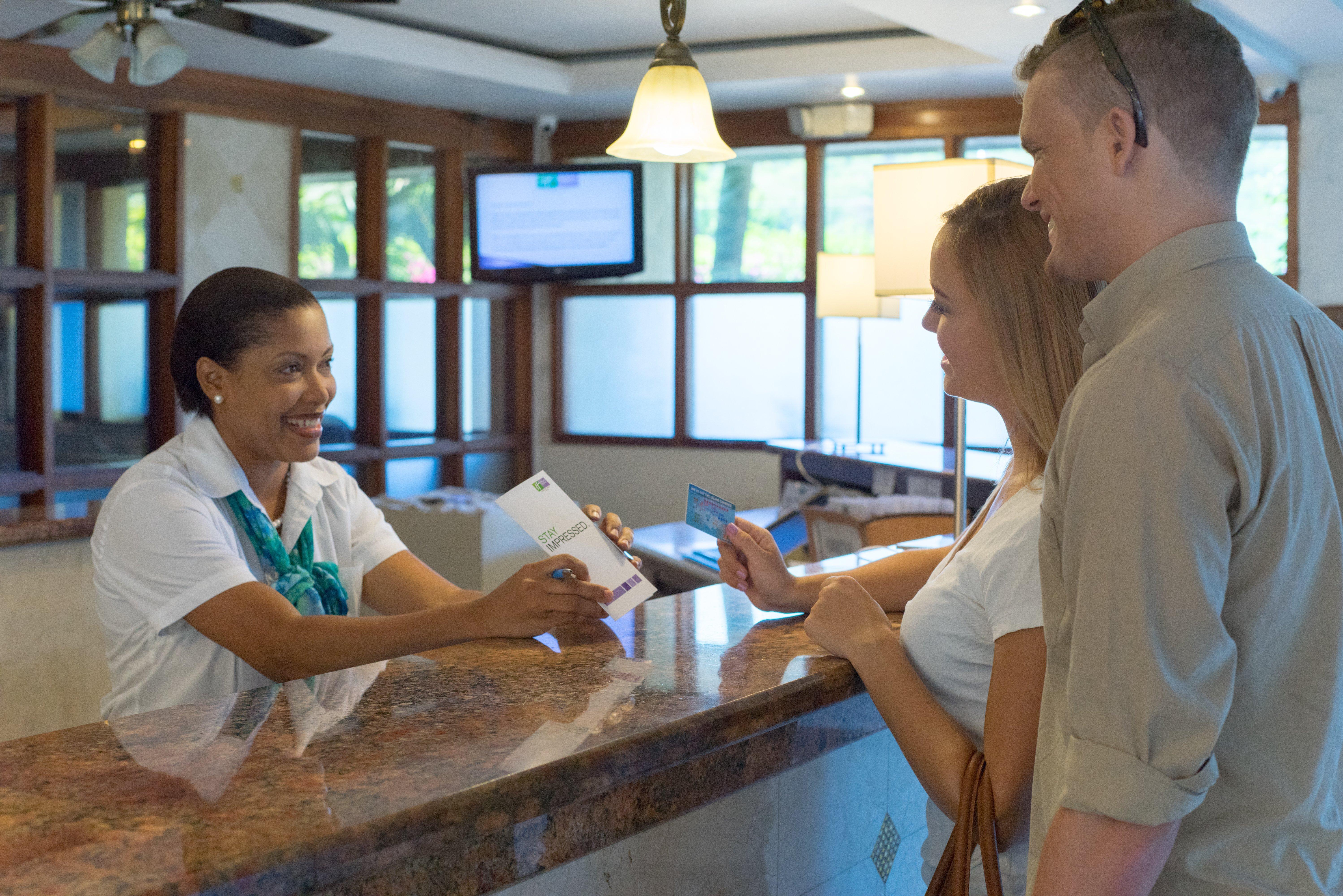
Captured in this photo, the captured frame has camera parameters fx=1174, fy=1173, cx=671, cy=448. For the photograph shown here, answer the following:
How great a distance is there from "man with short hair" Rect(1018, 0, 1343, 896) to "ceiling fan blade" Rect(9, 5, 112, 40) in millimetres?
3672

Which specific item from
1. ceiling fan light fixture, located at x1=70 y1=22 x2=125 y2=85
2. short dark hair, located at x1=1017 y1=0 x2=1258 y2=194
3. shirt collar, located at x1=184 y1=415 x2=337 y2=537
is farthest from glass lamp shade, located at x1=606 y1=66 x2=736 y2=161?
ceiling fan light fixture, located at x1=70 y1=22 x2=125 y2=85

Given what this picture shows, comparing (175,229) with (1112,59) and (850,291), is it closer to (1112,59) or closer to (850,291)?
(850,291)

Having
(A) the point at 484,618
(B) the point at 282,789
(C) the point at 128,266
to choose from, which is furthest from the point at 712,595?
(C) the point at 128,266

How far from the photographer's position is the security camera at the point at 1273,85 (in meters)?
5.62

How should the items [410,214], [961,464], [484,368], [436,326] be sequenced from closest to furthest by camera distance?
1. [961,464]
2. [410,214]
3. [436,326]
4. [484,368]

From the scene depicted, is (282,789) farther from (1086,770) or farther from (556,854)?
(1086,770)

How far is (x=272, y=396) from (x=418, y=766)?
107 cm

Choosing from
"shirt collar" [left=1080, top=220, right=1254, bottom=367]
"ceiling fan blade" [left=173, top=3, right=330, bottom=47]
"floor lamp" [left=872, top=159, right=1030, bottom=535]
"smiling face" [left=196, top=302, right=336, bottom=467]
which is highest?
"ceiling fan blade" [left=173, top=3, right=330, bottom=47]

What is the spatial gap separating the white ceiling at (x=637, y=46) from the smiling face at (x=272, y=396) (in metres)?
3.11

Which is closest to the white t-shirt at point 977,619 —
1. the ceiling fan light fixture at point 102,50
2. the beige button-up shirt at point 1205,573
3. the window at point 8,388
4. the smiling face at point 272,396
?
the beige button-up shirt at point 1205,573

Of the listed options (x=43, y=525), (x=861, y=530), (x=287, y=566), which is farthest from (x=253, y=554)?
(x=861, y=530)

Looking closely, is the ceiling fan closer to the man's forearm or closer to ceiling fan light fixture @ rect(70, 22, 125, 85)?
ceiling fan light fixture @ rect(70, 22, 125, 85)

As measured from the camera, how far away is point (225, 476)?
1835 mm

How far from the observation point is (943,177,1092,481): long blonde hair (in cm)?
127
